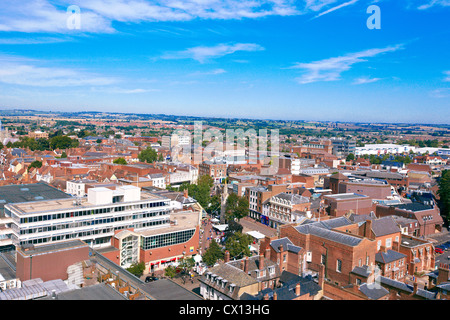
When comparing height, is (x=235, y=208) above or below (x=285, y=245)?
below

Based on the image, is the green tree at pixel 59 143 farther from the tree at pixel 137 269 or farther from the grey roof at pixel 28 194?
the tree at pixel 137 269

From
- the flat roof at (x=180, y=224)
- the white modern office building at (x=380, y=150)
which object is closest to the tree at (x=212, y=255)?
the flat roof at (x=180, y=224)

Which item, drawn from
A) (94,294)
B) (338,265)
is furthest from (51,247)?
(338,265)

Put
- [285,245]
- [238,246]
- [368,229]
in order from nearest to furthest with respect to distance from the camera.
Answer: [285,245]
[238,246]
[368,229]

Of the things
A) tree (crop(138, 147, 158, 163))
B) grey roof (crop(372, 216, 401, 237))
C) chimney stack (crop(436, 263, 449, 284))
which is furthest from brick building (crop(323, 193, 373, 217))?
tree (crop(138, 147, 158, 163))

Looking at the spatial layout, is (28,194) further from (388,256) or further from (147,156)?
(147,156)
